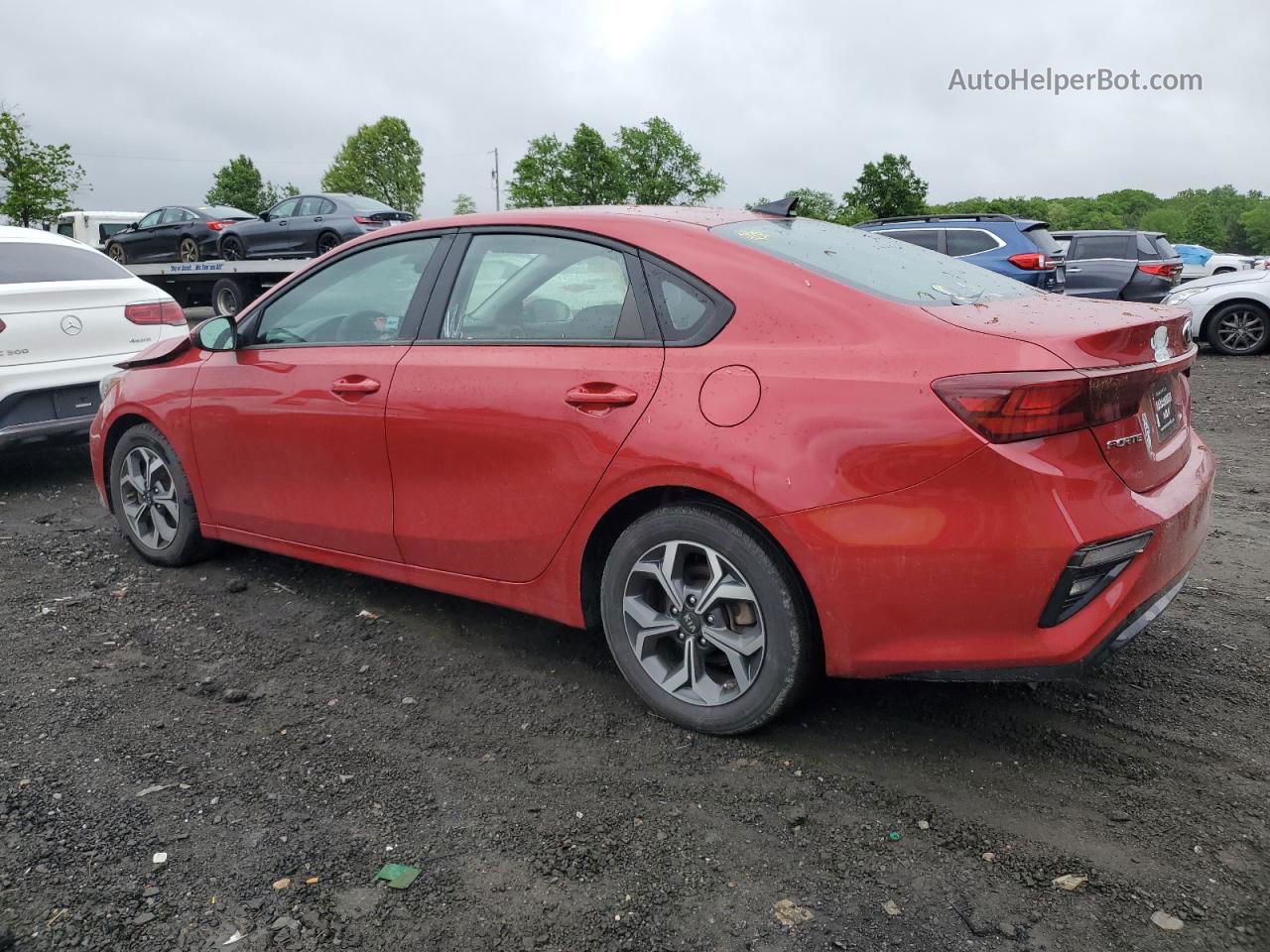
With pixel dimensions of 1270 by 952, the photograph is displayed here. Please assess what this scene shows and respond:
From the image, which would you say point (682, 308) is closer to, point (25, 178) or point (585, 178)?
point (25, 178)

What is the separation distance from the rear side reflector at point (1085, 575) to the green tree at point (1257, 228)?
124m

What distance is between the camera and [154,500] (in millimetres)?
4824

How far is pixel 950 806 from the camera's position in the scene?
2715 mm

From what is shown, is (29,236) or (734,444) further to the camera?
(29,236)

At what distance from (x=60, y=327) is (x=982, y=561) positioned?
604 centimetres

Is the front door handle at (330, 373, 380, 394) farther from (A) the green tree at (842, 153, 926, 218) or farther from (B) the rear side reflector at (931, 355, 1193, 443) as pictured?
(A) the green tree at (842, 153, 926, 218)

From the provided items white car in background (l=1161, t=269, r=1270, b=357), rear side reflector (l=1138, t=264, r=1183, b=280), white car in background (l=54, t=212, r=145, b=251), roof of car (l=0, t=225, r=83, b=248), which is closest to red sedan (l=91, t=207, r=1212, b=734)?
roof of car (l=0, t=225, r=83, b=248)

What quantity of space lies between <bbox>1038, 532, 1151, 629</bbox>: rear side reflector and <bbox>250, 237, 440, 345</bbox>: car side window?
2.40 metres

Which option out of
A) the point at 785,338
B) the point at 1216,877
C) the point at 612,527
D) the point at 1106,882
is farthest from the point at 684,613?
the point at 1216,877

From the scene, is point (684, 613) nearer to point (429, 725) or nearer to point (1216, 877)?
point (429, 725)

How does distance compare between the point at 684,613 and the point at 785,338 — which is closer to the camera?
the point at 785,338

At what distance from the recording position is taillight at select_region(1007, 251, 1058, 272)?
46.0 ft

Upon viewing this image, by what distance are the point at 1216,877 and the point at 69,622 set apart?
159 inches

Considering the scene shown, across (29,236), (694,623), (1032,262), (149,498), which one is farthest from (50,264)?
(1032,262)
